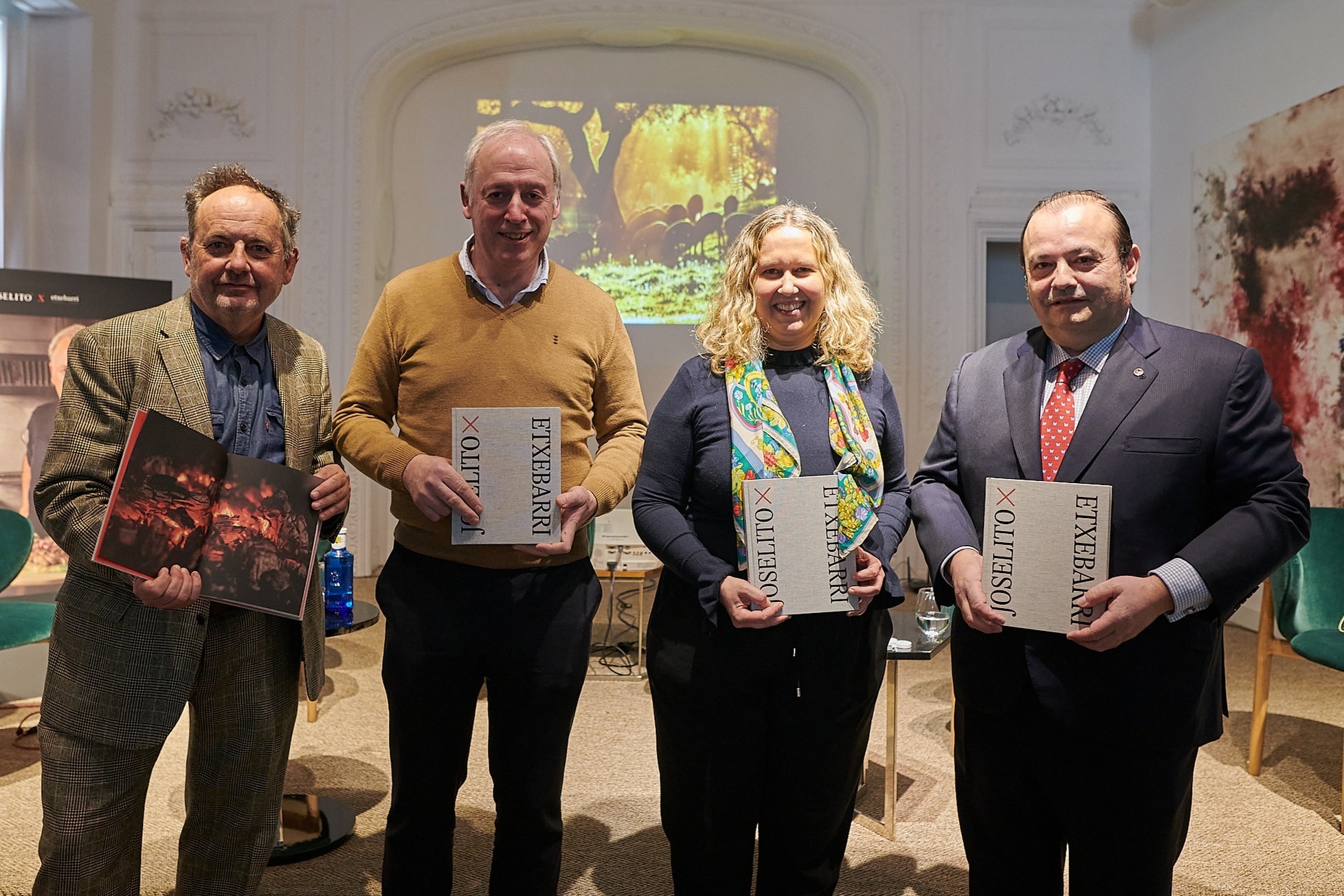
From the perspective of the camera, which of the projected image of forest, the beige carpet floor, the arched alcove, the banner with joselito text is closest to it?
the beige carpet floor

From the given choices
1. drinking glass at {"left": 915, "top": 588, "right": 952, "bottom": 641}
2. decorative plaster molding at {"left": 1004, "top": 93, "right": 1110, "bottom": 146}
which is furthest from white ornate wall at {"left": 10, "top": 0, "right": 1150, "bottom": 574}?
drinking glass at {"left": 915, "top": 588, "right": 952, "bottom": 641}

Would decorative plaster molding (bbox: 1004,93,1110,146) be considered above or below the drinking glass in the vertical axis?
above

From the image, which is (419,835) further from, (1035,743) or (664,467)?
(1035,743)

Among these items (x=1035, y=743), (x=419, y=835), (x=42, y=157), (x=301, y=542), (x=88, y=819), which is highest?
(x=42, y=157)

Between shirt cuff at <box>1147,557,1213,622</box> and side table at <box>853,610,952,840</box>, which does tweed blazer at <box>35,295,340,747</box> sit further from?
side table at <box>853,610,952,840</box>

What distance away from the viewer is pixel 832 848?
1.96 meters

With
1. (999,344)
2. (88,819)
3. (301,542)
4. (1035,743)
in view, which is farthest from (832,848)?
(88,819)

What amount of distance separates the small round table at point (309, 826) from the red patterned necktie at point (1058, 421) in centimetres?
208

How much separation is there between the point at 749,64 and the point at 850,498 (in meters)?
6.17

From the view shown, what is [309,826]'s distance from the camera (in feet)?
9.26

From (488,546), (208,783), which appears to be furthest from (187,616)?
(488,546)

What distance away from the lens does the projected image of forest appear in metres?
7.27

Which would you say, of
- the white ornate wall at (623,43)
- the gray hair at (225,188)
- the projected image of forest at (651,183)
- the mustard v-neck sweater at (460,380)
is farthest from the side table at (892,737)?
the projected image of forest at (651,183)

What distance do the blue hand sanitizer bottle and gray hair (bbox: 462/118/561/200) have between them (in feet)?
5.40
